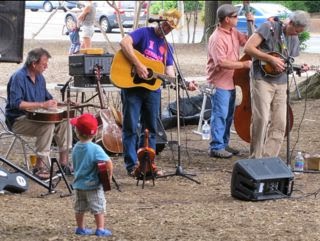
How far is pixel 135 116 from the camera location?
7441 mm

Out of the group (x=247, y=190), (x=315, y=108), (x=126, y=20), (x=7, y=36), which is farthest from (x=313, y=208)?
(x=126, y=20)

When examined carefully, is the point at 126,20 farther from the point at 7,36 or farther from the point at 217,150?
the point at 7,36

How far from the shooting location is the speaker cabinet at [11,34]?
548cm

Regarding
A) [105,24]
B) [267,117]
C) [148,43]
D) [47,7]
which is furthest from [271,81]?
[47,7]

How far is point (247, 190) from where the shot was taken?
257 inches

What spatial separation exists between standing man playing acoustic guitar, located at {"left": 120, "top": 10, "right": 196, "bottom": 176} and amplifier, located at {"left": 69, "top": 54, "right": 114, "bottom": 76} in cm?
162

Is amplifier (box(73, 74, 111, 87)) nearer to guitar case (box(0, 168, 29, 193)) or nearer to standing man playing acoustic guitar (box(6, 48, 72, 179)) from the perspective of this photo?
standing man playing acoustic guitar (box(6, 48, 72, 179))

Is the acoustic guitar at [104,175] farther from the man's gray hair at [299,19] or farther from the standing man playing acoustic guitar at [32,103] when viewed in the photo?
the man's gray hair at [299,19]

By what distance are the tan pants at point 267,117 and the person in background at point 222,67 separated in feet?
2.40

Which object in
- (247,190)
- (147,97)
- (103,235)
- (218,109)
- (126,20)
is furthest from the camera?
(126,20)

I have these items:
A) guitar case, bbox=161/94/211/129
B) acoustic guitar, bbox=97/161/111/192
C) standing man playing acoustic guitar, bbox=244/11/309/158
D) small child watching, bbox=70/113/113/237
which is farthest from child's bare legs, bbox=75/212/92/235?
guitar case, bbox=161/94/211/129

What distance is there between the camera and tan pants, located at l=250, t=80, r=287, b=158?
7.55 metres

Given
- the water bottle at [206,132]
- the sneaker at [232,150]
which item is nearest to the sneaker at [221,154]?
the sneaker at [232,150]

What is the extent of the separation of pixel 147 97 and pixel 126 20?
18.4 metres
